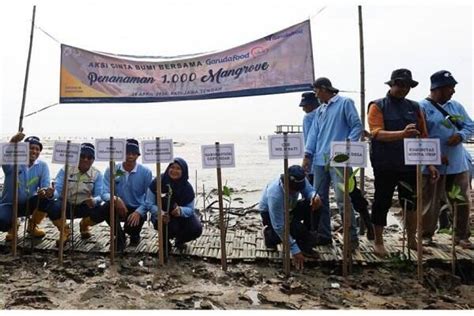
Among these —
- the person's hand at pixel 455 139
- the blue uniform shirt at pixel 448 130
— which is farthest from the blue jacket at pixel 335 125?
the person's hand at pixel 455 139

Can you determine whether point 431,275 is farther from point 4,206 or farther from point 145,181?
point 4,206

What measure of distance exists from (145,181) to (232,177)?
10.0m

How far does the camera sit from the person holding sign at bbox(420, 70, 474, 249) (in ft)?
14.1

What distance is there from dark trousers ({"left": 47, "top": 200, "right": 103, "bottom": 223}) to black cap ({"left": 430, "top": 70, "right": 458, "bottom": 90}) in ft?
12.5

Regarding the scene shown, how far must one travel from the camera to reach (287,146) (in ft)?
12.6

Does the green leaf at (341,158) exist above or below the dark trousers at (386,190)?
above

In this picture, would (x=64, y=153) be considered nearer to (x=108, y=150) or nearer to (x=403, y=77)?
(x=108, y=150)

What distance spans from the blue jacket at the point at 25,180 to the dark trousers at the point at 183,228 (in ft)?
5.01

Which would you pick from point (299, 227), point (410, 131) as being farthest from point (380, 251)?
point (410, 131)

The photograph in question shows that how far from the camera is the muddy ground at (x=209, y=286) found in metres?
3.13

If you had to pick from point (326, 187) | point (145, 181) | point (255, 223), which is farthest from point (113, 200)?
point (255, 223)

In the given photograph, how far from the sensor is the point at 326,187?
176 inches

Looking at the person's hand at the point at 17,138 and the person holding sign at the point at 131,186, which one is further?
the person holding sign at the point at 131,186

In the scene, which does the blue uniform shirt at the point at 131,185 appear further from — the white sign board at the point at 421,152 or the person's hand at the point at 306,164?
the white sign board at the point at 421,152
